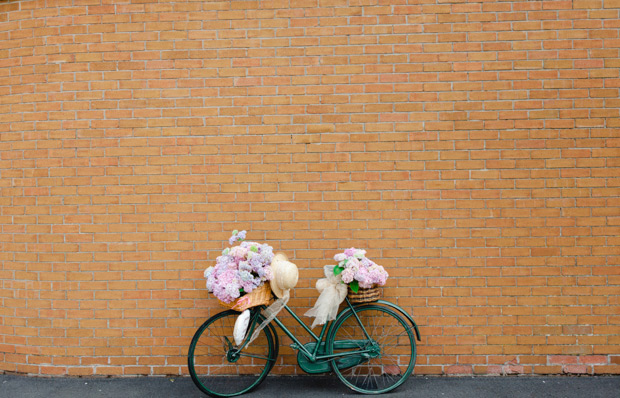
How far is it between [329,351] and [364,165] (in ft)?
6.05

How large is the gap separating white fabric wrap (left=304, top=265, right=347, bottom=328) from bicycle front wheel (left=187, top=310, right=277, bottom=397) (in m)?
0.53

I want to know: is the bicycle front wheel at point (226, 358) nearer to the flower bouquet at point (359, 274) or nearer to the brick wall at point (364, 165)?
the brick wall at point (364, 165)

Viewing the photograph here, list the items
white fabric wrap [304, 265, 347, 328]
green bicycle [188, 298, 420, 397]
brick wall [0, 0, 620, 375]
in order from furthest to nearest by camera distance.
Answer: brick wall [0, 0, 620, 375], green bicycle [188, 298, 420, 397], white fabric wrap [304, 265, 347, 328]

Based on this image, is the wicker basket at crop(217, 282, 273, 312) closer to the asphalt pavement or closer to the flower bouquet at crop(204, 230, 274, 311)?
the flower bouquet at crop(204, 230, 274, 311)

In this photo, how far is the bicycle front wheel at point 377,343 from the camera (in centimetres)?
428

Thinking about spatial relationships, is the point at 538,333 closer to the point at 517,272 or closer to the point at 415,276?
the point at 517,272

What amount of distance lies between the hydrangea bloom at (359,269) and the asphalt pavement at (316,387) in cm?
111

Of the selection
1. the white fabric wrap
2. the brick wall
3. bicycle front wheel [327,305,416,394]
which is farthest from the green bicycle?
the brick wall

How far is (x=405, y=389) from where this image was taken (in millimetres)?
4262

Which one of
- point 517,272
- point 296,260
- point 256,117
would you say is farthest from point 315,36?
point 517,272

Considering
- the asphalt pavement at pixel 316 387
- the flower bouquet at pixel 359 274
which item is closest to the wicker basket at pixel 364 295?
the flower bouquet at pixel 359 274

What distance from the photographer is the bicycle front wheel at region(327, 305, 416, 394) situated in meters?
4.28

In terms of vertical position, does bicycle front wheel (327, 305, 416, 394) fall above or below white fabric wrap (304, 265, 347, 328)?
below

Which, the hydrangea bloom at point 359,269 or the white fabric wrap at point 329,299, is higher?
the hydrangea bloom at point 359,269
